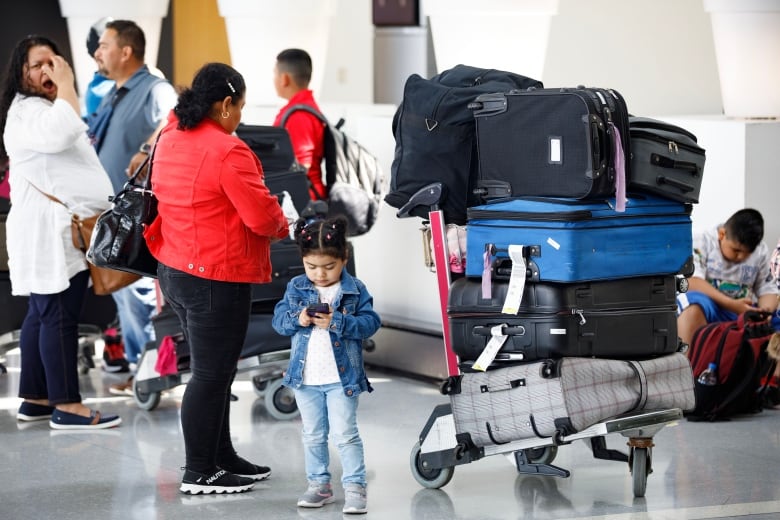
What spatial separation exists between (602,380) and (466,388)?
1.47 ft

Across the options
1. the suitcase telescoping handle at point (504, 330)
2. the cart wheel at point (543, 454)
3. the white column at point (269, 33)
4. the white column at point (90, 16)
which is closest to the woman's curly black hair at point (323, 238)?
the suitcase telescoping handle at point (504, 330)

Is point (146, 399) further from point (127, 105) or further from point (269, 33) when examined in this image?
point (269, 33)

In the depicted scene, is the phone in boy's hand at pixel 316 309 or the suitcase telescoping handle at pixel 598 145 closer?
the suitcase telescoping handle at pixel 598 145

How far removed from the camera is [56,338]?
219 inches

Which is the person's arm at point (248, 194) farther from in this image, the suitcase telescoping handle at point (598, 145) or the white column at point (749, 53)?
the white column at point (749, 53)

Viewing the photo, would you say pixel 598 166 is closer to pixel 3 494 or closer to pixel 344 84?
pixel 3 494

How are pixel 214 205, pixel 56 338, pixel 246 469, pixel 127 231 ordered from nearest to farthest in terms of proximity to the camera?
pixel 214 205 < pixel 127 231 < pixel 246 469 < pixel 56 338

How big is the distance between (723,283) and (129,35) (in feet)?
10.2

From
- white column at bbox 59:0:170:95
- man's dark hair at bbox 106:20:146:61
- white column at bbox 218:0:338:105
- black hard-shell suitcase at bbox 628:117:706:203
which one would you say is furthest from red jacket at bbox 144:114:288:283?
white column at bbox 59:0:170:95

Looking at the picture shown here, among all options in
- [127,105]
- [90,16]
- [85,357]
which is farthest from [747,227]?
[90,16]

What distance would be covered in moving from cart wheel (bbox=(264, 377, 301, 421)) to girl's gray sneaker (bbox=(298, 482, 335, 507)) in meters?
1.49

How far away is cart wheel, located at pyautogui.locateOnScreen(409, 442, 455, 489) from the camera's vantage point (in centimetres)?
459

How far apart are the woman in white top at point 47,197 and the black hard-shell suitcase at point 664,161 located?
236cm

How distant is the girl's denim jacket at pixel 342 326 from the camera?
4273 mm
